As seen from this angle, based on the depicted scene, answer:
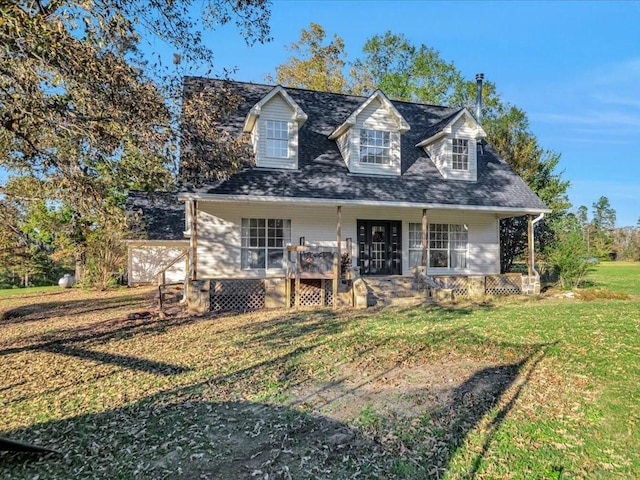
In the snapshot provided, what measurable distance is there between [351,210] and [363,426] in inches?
408

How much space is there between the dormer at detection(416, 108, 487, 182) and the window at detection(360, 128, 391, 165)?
1.98 metres

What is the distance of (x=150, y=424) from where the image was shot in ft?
14.5

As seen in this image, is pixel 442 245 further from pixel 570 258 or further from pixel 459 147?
pixel 570 258

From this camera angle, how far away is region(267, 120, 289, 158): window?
13.4 metres

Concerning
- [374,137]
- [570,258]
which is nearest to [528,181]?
[570,258]

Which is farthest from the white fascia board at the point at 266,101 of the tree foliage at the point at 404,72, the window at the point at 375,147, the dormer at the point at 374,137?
the tree foliage at the point at 404,72

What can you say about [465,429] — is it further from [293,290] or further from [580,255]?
[580,255]

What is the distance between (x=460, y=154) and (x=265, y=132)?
7435 millimetres

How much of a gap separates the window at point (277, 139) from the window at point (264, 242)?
2217 mm

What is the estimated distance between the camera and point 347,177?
45.4ft

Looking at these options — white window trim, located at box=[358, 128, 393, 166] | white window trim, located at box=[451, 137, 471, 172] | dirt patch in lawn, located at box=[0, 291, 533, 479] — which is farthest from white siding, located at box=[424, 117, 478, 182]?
dirt patch in lawn, located at box=[0, 291, 533, 479]

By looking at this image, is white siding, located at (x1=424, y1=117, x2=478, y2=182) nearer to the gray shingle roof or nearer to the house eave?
the house eave

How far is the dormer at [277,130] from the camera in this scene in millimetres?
13188

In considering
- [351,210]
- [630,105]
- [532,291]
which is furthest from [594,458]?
[630,105]
